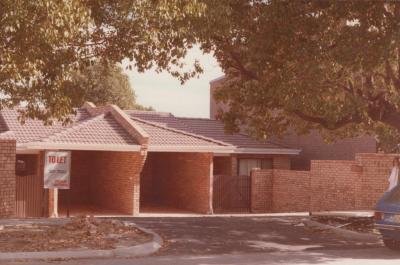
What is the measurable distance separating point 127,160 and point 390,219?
1383cm

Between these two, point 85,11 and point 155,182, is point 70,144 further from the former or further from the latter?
point 85,11

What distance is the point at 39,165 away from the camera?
2298cm

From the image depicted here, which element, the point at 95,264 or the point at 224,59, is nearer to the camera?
the point at 95,264

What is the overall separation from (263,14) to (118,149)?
409 inches

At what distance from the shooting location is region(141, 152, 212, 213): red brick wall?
2589 cm

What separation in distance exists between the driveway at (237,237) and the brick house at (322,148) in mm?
11873

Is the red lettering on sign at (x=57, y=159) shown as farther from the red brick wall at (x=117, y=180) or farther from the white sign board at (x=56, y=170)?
the red brick wall at (x=117, y=180)

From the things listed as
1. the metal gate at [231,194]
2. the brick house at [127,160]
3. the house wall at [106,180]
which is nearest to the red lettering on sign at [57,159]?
the brick house at [127,160]

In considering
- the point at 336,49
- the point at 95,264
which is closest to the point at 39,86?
the point at 95,264

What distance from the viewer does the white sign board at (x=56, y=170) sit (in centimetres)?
1734

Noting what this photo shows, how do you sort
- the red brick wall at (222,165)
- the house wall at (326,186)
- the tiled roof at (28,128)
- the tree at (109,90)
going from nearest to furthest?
the house wall at (326,186)
the tiled roof at (28,128)
the red brick wall at (222,165)
the tree at (109,90)

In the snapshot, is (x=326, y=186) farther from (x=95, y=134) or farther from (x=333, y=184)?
(x=95, y=134)

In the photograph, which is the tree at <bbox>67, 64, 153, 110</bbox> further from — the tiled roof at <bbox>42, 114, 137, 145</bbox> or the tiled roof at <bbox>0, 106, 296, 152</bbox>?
the tiled roof at <bbox>42, 114, 137, 145</bbox>

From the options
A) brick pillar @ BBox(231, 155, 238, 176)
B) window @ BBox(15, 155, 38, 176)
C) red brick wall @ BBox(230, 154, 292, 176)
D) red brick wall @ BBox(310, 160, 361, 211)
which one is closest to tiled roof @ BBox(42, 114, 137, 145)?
window @ BBox(15, 155, 38, 176)
